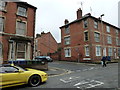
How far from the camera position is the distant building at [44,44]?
129 ft

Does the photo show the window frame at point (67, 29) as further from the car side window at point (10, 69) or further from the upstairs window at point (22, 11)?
the car side window at point (10, 69)

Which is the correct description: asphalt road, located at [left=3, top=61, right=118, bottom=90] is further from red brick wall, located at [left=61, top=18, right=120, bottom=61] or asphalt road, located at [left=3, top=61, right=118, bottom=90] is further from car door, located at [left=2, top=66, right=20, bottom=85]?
red brick wall, located at [left=61, top=18, right=120, bottom=61]

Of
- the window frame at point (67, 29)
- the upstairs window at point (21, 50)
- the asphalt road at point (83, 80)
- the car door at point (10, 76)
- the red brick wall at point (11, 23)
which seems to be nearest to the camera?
the car door at point (10, 76)

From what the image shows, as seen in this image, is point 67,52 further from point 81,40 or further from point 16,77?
point 16,77

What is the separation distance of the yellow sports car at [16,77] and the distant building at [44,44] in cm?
3268

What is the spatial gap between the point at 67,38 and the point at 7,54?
18298mm

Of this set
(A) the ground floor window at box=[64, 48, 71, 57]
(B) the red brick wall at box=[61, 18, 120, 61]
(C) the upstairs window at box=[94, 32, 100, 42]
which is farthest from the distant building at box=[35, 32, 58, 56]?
(C) the upstairs window at box=[94, 32, 100, 42]

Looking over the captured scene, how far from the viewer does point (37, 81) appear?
22.4 ft

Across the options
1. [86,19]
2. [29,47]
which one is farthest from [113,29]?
[29,47]

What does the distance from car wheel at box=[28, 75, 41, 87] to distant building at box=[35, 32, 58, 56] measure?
32654 mm

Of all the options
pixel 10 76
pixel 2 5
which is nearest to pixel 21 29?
pixel 2 5

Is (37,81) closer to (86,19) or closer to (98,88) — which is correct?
(98,88)

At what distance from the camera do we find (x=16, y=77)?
615 centimetres

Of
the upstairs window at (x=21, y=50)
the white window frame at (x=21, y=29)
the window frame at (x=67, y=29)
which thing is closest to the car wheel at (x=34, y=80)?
the upstairs window at (x=21, y=50)
